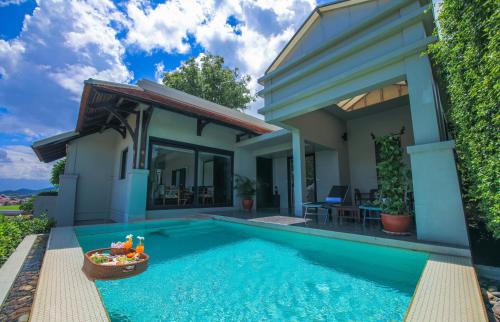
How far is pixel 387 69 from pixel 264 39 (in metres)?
7.27

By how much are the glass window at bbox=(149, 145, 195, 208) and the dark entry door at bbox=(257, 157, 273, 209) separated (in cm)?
364

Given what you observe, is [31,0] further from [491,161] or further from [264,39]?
[491,161]

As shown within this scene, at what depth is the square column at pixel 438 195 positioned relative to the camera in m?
3.30

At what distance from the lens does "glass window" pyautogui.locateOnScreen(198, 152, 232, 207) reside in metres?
8.85

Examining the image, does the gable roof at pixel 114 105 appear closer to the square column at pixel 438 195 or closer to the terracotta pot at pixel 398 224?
the terracotta pot at pixel 398 224

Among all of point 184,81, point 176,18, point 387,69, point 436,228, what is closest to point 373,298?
point 436,228

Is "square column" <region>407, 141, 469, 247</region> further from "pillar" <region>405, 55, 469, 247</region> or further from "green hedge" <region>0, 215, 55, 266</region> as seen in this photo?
"green hedge" <region>0, 215, 55, 266</region>

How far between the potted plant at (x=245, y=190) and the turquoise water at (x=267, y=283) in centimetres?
424

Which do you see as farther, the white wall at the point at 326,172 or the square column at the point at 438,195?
the white wall at the point at 326,172

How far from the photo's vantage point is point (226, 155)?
9727mm

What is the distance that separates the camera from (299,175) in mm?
6648

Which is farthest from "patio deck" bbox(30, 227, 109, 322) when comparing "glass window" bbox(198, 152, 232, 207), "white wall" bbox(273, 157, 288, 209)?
"white wall" bbox(273, 157, 288, 209)

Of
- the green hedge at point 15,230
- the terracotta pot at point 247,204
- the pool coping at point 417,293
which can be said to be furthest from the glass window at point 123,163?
the pool coping at point 417,293

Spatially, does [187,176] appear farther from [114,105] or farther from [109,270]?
[109,270]
